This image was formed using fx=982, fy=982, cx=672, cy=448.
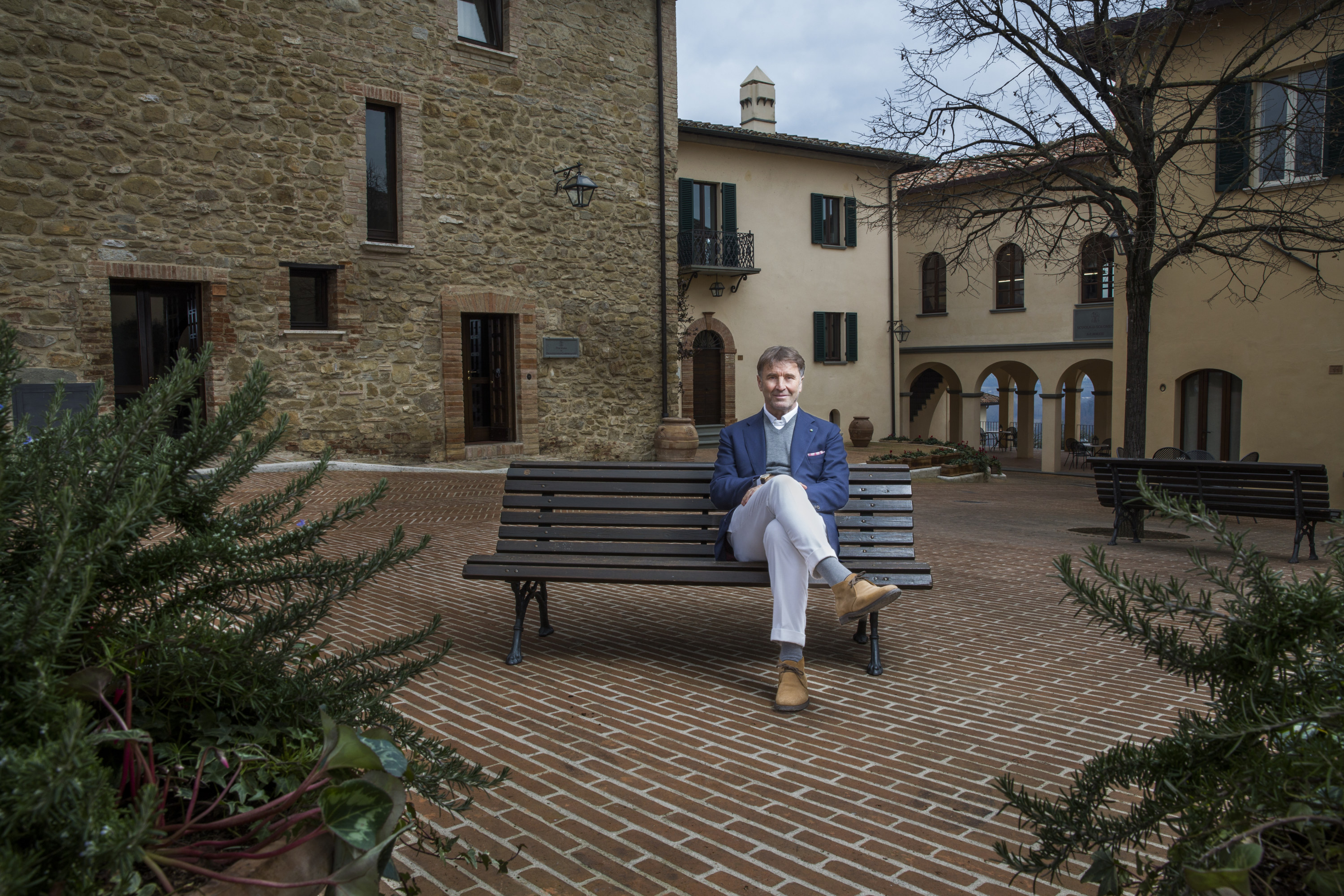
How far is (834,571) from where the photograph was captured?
14.0 ft

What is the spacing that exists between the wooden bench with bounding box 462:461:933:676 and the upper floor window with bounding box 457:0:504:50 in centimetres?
1346

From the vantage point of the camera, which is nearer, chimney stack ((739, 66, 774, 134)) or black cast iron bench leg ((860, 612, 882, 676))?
black cast iron bench leg ((860, 612, 882, 676))

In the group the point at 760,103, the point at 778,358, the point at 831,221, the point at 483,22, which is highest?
the point at 760,103

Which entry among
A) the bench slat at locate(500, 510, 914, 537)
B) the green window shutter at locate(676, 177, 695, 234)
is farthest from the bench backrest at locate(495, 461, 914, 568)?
the green window shutter at locate(676, 177, 695, 234)

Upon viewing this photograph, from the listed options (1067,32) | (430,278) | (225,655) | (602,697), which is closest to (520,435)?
(430,278)

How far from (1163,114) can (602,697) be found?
14.9m

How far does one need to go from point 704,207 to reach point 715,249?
3.74 ft

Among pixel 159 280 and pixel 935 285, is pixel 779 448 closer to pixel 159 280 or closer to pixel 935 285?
pixel 159 280

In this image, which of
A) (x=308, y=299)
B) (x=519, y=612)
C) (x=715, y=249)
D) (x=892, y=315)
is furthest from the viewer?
(x=892, y=315)

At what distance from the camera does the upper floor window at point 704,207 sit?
24938mm

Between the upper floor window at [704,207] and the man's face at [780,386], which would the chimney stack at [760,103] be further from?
the man's face at [780,386]

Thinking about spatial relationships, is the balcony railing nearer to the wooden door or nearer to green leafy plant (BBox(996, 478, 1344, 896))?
the wooden door

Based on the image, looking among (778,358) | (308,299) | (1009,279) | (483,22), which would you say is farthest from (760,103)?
(778,358)

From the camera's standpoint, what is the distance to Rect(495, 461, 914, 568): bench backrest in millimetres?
4992
